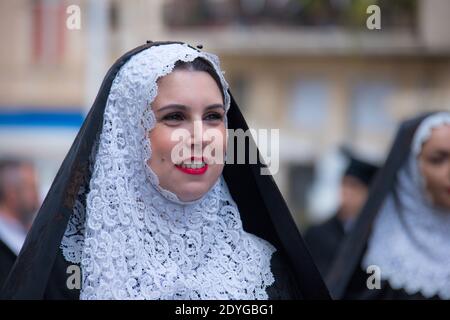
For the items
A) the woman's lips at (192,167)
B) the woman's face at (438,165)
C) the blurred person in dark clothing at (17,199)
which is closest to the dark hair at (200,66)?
the woman's lips at (192,167)

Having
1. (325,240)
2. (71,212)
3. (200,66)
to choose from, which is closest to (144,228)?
(71,212)

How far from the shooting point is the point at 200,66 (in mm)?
3467

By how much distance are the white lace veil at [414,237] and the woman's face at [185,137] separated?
1.84m

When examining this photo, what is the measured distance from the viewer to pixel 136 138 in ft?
11.3

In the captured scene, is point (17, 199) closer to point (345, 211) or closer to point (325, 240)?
point (325, 240)

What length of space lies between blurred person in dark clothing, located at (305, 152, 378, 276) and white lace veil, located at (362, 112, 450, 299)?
3036 millimetres

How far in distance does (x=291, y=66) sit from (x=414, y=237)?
55.4 feet

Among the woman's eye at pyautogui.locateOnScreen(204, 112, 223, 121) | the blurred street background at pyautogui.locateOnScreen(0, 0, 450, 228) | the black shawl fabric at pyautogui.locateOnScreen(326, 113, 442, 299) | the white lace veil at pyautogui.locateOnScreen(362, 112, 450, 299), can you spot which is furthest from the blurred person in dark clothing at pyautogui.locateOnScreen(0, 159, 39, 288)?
the blurred street background at pyautogui.locateOnScreen(0, 0, 450, 228)

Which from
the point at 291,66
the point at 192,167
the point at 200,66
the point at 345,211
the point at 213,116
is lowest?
the point at 291,66

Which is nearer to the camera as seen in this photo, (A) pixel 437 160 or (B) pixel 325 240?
(A) pixel 437 160

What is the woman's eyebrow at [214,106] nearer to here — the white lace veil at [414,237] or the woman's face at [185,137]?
the woman's face at [185,137]

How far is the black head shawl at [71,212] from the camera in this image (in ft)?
10.7
